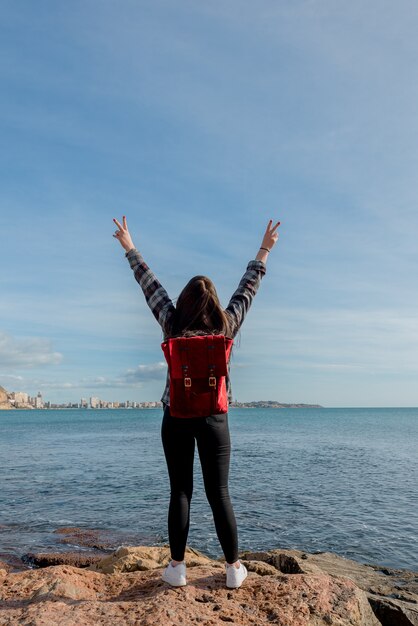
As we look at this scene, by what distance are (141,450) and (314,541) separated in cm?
2843

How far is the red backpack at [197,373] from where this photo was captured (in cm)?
467

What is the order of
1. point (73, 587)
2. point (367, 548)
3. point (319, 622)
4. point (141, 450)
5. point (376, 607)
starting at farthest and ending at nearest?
point (141, 450)
point (367, 548)
point (376, 607)
point (73, 587)
point (319, 622)

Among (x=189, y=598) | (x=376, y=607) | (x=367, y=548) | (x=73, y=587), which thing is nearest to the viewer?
(x=189, y=598)

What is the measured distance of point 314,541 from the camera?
13602 millimetres

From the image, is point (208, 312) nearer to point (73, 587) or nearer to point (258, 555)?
point (73, 587)

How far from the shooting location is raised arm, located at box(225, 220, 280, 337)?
5.10 metres

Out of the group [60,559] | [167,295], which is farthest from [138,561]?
[60,559]

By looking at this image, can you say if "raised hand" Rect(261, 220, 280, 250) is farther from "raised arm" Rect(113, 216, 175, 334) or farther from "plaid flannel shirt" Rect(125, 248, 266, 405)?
"raised arm" Rect(113, 216, 175, 334)

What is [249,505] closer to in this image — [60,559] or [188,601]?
[60,559]

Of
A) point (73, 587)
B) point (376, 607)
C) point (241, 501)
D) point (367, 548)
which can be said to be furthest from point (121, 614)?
point (241, 501)

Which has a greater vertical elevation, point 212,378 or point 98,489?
point 212,378

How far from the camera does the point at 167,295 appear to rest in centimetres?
516

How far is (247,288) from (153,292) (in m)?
0.99

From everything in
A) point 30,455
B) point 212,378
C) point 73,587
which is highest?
point 212,378
